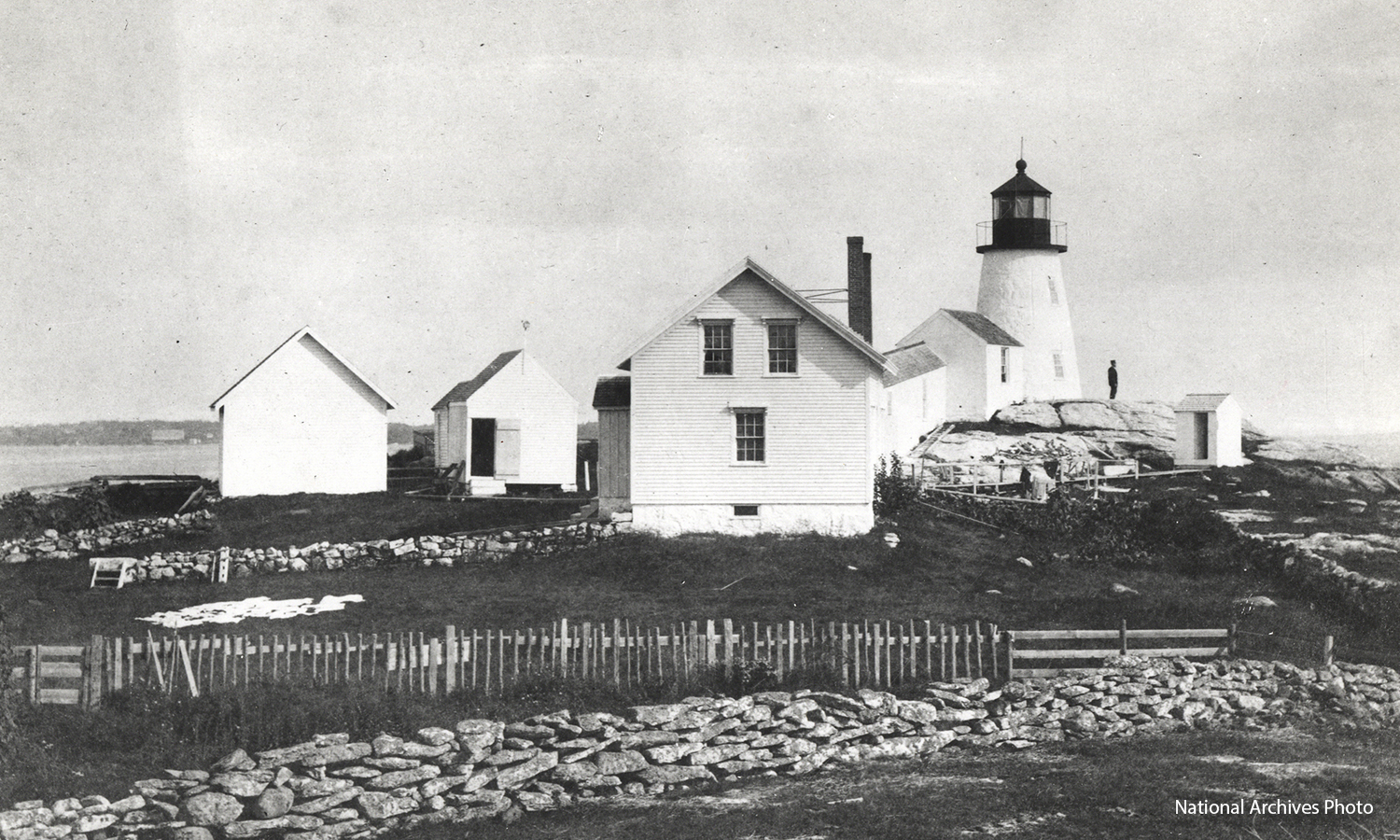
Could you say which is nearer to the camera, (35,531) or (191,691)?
(191,691)

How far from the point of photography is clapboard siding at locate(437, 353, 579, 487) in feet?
132

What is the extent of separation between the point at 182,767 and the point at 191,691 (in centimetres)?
208

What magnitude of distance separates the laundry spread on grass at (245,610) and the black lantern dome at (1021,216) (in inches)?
1353

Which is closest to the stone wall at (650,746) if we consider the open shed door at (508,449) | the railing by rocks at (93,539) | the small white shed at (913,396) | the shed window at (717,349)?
the shed window at (717,349)

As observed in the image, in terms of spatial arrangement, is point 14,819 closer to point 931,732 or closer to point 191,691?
point 191,691

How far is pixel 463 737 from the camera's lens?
14.0m

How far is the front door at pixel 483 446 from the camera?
40125mm

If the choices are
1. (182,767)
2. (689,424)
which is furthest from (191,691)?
(689,424)

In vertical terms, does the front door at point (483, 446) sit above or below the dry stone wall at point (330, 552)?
above

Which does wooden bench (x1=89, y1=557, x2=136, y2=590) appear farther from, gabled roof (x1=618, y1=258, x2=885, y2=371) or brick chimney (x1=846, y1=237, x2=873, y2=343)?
brick chimney (x1=846, y1=237, x2=873, y2=343)

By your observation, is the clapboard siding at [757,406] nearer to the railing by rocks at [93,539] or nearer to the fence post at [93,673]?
the railing by rocks at [93,539]

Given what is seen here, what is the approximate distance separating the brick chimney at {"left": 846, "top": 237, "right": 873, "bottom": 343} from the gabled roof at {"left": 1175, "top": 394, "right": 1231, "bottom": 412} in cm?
1475

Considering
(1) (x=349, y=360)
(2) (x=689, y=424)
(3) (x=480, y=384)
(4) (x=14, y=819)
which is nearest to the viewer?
(4) (x=14, y=819)

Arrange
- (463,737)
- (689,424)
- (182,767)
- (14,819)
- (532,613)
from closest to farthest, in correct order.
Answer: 1. (14,819)
2. (182,767)
3. (463,737)
4. (532,613)
5. (689,424)
